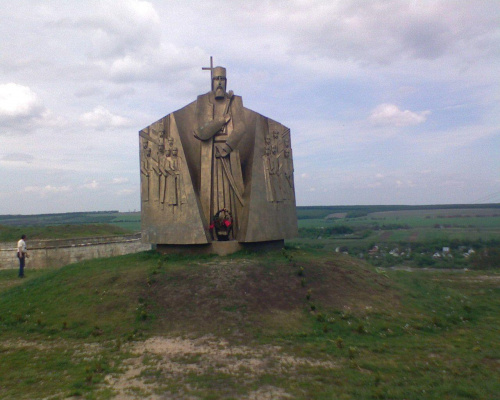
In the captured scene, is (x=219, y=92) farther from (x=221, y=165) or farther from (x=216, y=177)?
→ (x=216, y=177)

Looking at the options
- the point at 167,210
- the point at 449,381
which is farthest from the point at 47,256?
the point at 449,381

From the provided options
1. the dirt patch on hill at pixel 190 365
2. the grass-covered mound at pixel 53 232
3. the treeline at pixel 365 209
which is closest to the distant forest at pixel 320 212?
the treeline at pixel 365 209

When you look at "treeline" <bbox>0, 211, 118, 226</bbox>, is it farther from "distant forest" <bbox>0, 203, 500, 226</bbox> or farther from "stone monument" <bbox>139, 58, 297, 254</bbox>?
"stone monument" <bbox>139, 58, 297, 254</bbox>

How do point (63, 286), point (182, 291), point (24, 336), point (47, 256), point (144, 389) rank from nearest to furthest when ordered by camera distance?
point (144, 389) < point (24, 336) < point (182, 291) < point (63, 286) < point (47, 256)

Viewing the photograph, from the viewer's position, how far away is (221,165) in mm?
14094

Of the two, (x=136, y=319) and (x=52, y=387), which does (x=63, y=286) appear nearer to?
(x=136, y=319)

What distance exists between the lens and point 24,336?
8.77 meters

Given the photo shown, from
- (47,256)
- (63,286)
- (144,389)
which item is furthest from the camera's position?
(47,256)

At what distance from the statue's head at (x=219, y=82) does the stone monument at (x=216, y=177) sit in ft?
0.11

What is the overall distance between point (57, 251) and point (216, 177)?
579 inches

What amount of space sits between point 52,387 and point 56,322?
3.53 meters

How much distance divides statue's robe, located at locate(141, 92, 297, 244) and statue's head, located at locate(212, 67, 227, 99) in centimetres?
30

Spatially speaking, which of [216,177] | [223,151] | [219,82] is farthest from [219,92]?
[216,177]

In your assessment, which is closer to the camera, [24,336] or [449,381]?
[449,381]
